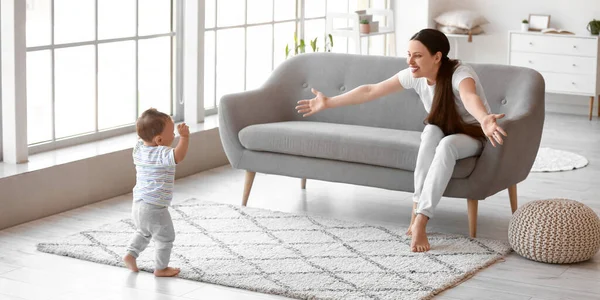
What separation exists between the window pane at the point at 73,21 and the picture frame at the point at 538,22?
4.44m

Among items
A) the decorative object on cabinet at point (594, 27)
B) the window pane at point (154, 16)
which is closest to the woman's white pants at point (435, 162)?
the window pane at point (154, 16)

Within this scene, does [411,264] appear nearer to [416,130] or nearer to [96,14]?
[416,130]

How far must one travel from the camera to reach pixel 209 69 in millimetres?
5957

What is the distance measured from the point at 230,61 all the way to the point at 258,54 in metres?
0.34

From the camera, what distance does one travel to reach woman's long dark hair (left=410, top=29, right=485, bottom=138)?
13.0 ft

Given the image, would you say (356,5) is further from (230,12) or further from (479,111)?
(479,111)

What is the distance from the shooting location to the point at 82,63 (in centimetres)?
488

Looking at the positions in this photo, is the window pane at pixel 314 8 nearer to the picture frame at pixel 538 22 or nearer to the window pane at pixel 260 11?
the window pane at pixel 260 11

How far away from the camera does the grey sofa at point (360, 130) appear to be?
4098 millimetres

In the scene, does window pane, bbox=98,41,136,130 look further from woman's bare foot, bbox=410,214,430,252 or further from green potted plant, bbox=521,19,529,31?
green potted plant, bbox=521,19,529,31

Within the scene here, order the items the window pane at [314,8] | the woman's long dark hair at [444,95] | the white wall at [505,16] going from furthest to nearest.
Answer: the white wall at [505,16] < the window pane at [314,8] < the woman's long dark hair at [444,95]

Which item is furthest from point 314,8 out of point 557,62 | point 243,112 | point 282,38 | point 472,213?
point 472,213

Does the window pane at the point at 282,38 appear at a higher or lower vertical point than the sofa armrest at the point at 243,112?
higher

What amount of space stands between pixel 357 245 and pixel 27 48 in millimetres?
1847
